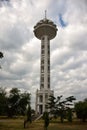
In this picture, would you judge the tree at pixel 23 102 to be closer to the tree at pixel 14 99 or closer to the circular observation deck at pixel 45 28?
the tree at pixel 14 99

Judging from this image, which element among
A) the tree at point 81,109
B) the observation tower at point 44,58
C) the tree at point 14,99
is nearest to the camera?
the tree at point 81,109

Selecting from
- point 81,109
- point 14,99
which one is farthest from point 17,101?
point 81,109

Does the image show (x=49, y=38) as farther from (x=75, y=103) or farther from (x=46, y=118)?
(x=46, y=118)

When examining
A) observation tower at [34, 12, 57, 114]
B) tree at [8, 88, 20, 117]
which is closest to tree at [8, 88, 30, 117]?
tree at [8, 88, 20, 117]

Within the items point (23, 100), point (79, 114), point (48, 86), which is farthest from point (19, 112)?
point (79, 114)

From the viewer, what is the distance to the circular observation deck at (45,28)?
96.6 meters

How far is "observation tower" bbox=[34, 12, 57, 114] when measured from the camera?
89812mm

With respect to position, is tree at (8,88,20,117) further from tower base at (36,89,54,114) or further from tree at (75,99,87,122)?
tree at (75,99,87,122)

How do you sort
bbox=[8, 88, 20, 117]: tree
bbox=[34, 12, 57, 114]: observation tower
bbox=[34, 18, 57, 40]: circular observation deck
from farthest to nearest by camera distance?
bbox=[34, 18, 57, 40]: circular observation deck < bbox=[34, 12, 57, 114]: observation tower < bbox=[8, 88, 20, 117]: tree

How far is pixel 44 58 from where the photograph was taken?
9362cm

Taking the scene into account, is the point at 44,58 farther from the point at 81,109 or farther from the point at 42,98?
the point at 81,109

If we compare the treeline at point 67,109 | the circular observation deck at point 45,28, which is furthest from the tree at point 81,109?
the circular observation deck at point 45,28

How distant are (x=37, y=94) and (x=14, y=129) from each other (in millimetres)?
48900

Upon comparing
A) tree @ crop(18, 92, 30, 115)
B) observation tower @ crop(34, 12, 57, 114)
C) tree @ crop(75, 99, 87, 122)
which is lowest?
tree @ crop(75, 99, 87, 122)
